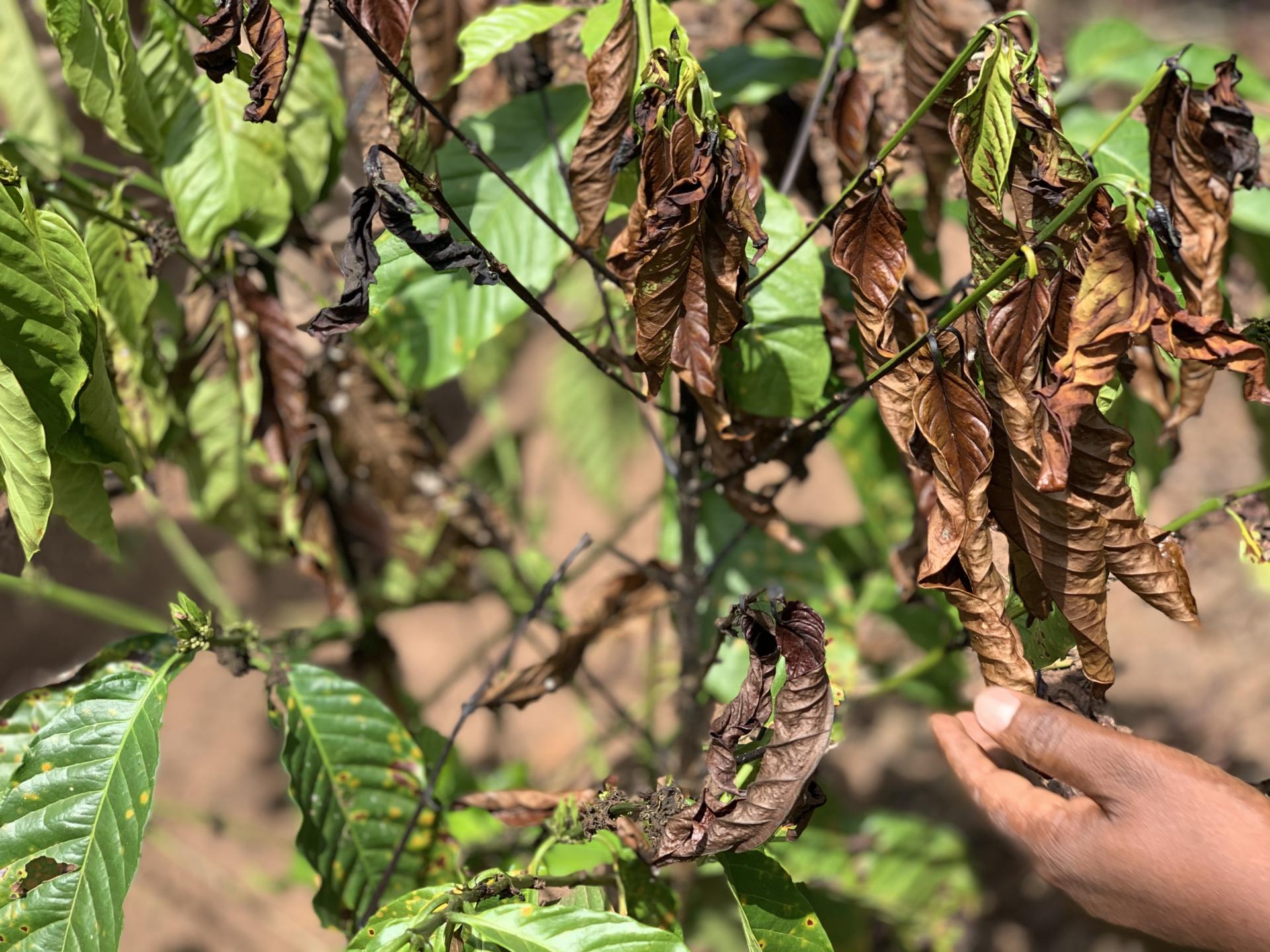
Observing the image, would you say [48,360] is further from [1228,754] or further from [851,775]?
[1228,754]

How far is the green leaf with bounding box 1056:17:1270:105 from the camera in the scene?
1.26m

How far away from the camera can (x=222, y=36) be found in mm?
687

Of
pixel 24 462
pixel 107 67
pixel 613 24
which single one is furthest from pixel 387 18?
pixel 24 462

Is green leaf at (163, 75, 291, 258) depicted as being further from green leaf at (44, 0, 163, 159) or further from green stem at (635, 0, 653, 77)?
green stem at (635, 0, 653, 77)

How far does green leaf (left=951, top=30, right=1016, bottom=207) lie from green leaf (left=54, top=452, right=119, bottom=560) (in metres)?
0.82

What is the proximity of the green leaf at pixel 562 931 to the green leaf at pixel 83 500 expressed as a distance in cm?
52

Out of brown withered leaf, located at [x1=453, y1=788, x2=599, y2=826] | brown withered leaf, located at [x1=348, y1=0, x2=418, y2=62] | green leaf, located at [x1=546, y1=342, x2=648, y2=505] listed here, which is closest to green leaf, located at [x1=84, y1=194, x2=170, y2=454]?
brown withered leaf, located at [x1=348, y1=0, x2=418, y2=62]

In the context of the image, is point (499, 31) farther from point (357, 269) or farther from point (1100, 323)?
point (1100, 323)

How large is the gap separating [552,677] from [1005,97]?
0.75 metres

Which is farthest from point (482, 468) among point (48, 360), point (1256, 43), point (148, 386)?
point (1256, 43)

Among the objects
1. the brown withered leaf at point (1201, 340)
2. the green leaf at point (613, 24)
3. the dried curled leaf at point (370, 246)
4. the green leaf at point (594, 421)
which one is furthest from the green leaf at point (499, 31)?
the green leaf at point (594, 421)

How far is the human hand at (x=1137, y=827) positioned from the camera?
0.63m

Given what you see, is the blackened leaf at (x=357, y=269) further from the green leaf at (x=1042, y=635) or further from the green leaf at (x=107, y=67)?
the green leaf at (x=1042, y=635)

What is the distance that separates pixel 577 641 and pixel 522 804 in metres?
0.22
